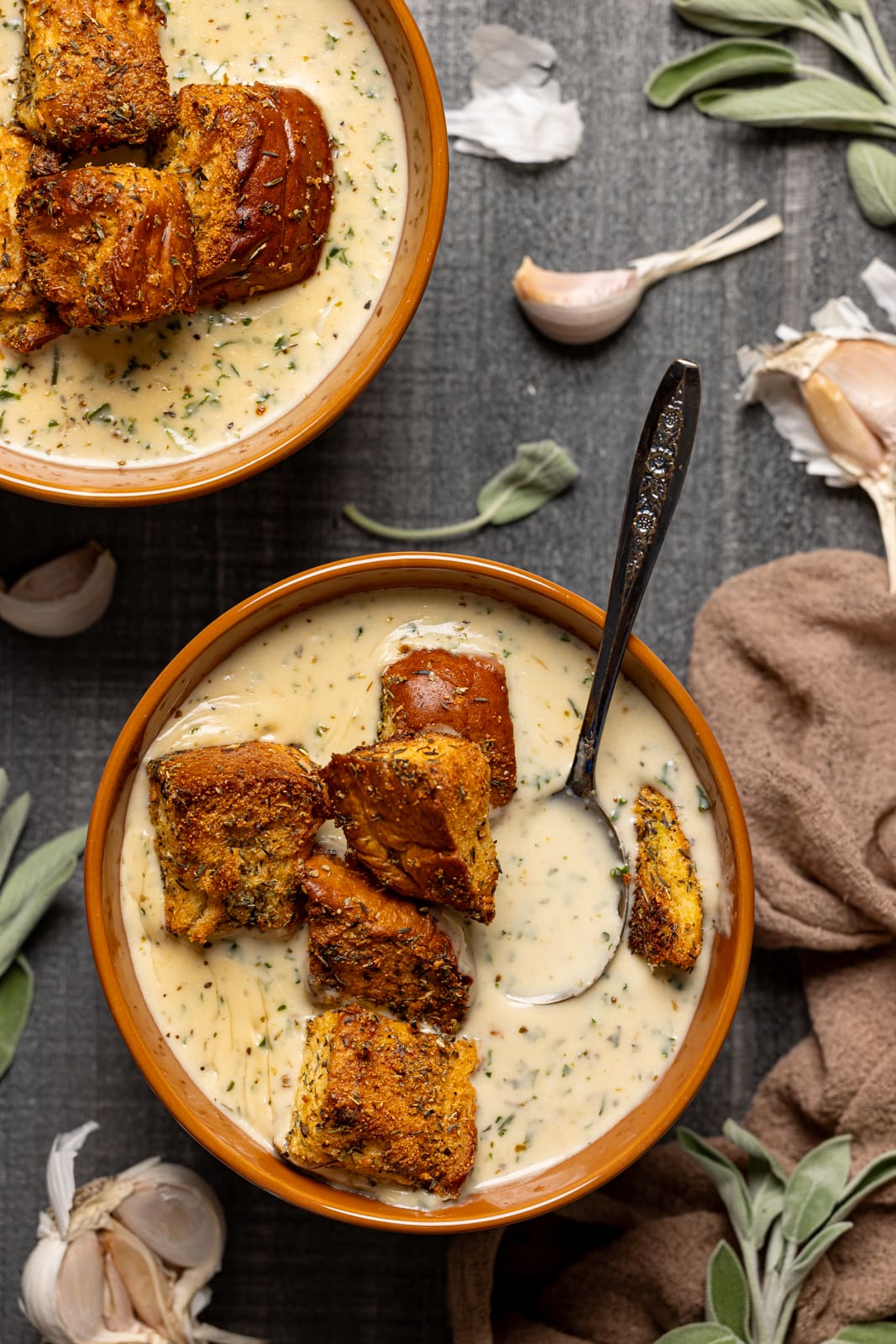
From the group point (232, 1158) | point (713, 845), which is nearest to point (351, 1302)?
point (232, 1158)

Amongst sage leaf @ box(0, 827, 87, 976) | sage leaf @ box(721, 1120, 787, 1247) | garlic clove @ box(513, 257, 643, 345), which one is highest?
garlic clove @ box(513, 257, 643, 345)

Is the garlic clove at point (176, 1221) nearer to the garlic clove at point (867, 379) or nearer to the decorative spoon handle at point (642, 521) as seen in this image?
the decorative spoon handle at point (642, 521)

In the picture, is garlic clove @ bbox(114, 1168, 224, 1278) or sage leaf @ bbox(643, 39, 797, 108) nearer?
garlic clove @ bbox(114, 1168, 224, 1278)

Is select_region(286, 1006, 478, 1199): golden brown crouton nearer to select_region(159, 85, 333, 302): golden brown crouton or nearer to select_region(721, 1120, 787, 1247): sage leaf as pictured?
select_region(721, 1120, 787, 1247): sage leaf

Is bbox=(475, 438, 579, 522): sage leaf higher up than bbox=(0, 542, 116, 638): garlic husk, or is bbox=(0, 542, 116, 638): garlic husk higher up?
bbox=(475, 438, 579, 522): sage leaf

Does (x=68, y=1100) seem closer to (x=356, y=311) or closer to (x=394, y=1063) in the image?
(x=394, y=1063)

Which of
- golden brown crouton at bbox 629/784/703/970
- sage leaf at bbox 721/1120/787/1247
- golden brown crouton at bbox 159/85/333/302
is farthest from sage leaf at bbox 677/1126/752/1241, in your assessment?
golden brown crouton at bbox 159/85/333/302
